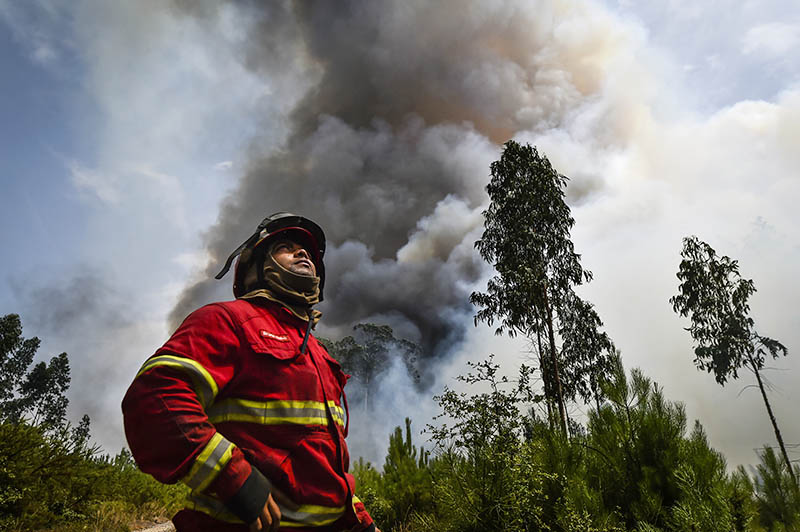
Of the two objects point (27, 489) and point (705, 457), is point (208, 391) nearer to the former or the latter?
point (705, 457)

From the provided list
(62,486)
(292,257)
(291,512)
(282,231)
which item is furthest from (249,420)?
(62,486)

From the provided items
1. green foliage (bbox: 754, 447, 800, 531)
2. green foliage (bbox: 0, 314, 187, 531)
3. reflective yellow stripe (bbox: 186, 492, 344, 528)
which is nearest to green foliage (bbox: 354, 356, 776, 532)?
green foliage (bbox: 754, 447, 800, 531)

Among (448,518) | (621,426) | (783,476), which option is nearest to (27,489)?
(448,518)

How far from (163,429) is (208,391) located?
0.19m

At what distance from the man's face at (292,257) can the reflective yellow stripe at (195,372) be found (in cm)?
74

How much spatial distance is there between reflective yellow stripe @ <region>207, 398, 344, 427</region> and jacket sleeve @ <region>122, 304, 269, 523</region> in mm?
125

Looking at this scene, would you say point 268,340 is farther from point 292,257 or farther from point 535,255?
point 535,255

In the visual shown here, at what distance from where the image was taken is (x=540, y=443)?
4934 mm

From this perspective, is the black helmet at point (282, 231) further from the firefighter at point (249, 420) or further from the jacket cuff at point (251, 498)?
the jacket cuff at point (251, 498)

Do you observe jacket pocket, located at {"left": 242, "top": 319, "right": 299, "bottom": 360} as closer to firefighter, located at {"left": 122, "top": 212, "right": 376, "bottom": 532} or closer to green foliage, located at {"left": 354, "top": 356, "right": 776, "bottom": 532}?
firefighter, located at {"left": 122, "top": 212, "right": 376, "bottom": 532}

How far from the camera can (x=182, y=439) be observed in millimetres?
1289

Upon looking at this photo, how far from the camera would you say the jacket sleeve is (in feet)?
4.25

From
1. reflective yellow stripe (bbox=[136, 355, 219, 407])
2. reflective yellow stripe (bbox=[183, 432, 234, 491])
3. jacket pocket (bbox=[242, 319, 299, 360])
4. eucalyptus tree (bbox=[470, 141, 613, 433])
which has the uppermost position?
eucalyptus tree (bbox=[470, 141, 613, 433])

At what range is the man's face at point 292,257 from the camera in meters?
2.15
